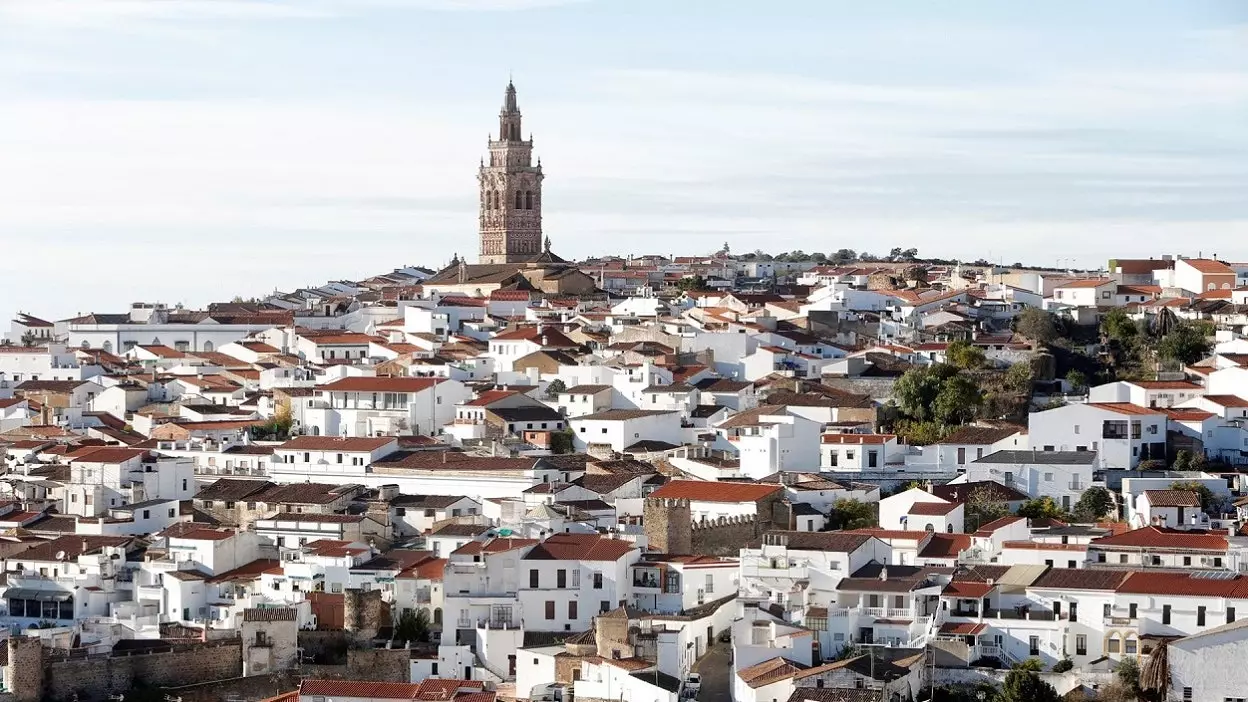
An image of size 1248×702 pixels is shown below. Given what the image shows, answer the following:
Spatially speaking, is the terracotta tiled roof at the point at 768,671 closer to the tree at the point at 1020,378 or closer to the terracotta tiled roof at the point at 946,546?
the terracotta tiled roof at the point at 946,546

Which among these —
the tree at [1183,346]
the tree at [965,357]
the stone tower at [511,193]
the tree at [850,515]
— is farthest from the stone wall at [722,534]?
the stone tower at [511,193]

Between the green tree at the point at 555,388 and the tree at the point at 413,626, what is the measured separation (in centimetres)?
1255

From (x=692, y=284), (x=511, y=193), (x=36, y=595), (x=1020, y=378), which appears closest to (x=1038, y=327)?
(x=1020, y=378)

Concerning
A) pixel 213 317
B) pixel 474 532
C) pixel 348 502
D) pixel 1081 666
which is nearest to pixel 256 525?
pixel 348 502

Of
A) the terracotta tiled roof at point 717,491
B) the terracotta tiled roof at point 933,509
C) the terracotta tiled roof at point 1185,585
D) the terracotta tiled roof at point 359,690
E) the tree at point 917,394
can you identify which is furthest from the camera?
the tree at point 917,394

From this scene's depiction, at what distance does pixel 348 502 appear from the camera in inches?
1425

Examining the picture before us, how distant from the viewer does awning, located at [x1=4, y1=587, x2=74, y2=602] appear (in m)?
33.8

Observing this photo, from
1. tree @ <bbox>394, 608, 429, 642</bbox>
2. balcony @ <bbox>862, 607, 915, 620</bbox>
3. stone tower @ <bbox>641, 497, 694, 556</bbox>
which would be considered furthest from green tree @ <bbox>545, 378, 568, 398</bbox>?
balcony @ <bbox>862, 607, 915, 620</bbox>

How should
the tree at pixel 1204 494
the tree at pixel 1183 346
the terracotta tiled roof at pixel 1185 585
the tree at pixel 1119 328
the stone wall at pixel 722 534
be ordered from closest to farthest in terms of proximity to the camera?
the terracotta tiled roof at pixel 1185 585 → the stone wall at pixel 722 534 → the tree at pixel 1204 494 → the tree at pixel 1183 346 → the tree at pixel 1119 328

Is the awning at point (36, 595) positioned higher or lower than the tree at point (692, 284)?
lower

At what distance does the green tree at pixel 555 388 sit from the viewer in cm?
4394

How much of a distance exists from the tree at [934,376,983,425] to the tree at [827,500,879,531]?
17.3 feet

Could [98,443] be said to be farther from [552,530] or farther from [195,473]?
[552,530]

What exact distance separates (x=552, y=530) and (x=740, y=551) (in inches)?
110
